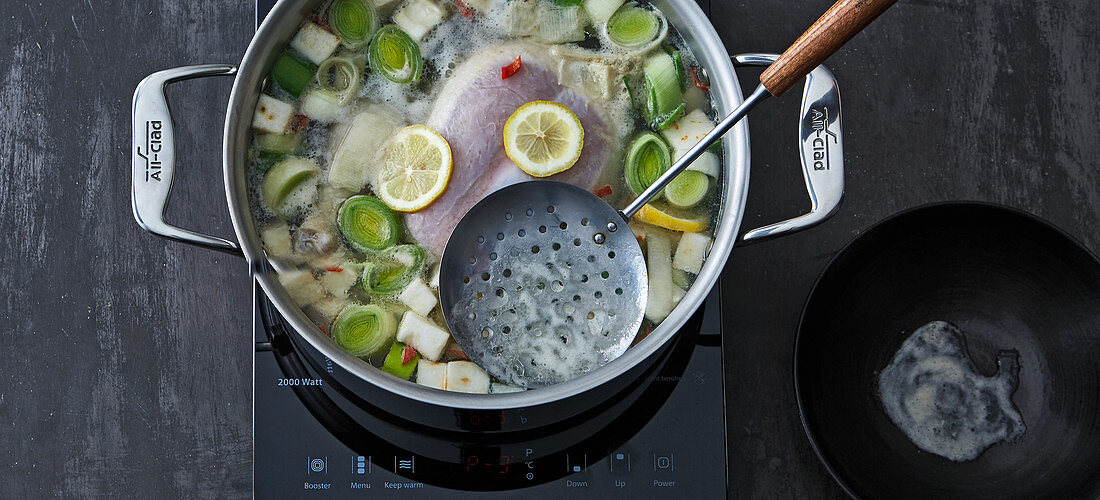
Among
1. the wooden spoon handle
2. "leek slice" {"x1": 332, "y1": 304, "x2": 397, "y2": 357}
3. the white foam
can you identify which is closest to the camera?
the wooden spoon handle

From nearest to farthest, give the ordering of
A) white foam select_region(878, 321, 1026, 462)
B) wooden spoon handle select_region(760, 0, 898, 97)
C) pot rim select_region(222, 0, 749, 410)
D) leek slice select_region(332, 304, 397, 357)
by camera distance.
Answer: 1. wooden spoon handle select_region(760, 0, 898, 97)
2. pot rim select_region(222, 0, 749, 410)
3. leek slice select_region(332, 304, 397, 357)
4. white foam select_region(878, 321, 1026, 462)

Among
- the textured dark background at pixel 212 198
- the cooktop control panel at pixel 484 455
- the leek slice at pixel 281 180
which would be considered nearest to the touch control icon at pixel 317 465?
the cooktop control panel at pixel 484 455

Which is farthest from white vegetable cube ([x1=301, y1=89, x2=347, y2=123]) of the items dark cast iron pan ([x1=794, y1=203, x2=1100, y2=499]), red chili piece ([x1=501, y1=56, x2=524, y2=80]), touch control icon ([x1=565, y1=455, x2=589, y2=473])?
dark cast iron pan ([x1=794, y1=203, x2=1100, y2=499])

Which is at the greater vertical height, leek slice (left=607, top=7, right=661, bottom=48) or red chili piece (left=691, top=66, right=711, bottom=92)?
leek slice (left=607, top=7, right=661, bottom=48)

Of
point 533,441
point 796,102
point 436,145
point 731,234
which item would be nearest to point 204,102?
point 436,145

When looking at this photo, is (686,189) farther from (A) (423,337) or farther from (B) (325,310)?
(B) (325,310)

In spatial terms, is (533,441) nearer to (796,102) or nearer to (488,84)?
(488,84)

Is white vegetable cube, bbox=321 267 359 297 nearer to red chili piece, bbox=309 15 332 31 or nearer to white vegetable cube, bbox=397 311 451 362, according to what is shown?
white vegetable cube, bbox=397 311 451 362
